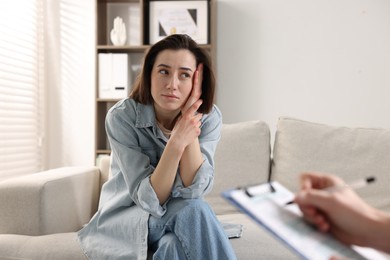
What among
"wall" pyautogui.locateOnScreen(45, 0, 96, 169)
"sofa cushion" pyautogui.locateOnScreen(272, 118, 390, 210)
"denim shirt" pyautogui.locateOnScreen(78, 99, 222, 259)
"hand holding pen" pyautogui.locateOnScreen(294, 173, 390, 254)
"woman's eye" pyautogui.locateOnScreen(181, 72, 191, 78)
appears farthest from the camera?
"wall" pyautogui.locateOnScreen(45, 0, 96, 169)

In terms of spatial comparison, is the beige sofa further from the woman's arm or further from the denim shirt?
the woman's arm

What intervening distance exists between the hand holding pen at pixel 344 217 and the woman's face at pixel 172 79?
39.8 inches

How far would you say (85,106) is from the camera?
3371mm

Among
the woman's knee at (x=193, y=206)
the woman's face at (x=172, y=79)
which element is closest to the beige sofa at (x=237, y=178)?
the woman's knee at (x=193, y=206)

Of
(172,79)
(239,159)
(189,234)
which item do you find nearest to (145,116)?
(172,79)

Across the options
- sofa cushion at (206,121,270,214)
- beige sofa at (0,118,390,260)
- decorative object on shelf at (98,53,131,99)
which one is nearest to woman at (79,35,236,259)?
beige sofa at (0,118,390,260)

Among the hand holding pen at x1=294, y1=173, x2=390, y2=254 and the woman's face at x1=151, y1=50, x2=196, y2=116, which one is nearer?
the hand holding pen at x1=294, y1=173, x2=390, y2=254

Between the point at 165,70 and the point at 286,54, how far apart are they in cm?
168

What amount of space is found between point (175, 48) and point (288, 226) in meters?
1.13

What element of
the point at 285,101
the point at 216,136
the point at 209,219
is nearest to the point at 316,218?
the point at 209,219

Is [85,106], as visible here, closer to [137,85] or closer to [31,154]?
[31,154]

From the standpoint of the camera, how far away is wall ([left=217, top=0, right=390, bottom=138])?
313 centimetres

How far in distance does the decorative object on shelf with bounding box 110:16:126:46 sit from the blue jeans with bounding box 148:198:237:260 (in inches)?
72.7

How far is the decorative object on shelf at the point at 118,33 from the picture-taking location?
318 cm
